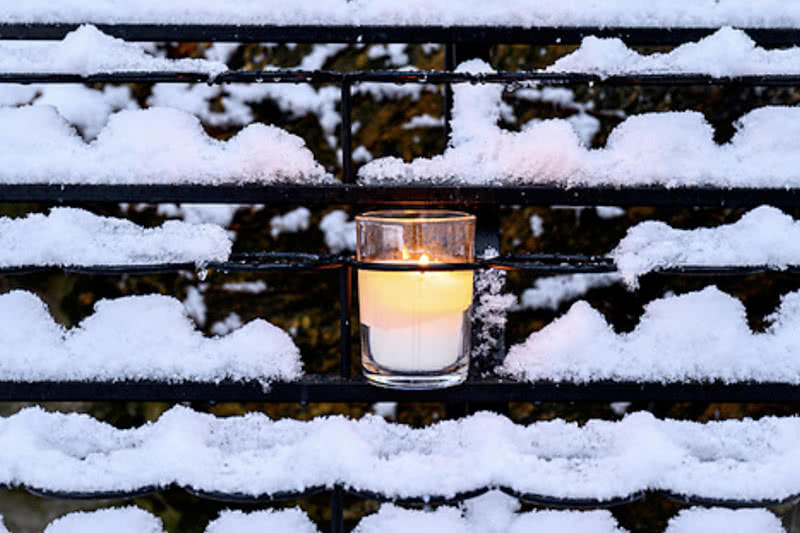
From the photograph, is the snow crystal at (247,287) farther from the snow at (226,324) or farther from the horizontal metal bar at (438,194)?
the horizontal metal bar at (438,194)

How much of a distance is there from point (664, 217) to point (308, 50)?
0.43 metres

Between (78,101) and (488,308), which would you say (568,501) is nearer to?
(488,308)

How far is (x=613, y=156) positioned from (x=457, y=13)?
6.4 inches

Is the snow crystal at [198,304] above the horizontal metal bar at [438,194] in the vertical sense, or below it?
below

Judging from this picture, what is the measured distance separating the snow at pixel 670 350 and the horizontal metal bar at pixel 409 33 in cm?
20

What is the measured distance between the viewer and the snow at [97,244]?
45 cm

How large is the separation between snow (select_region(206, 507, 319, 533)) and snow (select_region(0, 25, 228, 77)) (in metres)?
0.35

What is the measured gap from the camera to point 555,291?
2.20ft

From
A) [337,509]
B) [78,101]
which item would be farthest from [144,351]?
[78,101]

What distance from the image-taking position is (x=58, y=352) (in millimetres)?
473

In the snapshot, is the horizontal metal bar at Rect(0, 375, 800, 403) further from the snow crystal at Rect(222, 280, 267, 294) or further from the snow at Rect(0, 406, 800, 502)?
the snow crystal at Rect(222, 280, 267, 294)

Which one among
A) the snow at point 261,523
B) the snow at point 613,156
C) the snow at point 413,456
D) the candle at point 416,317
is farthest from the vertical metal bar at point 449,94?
the snow at point 261,523

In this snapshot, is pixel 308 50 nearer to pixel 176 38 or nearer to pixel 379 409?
pixel 176 38

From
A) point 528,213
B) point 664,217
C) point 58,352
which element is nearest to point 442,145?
point 528,213
